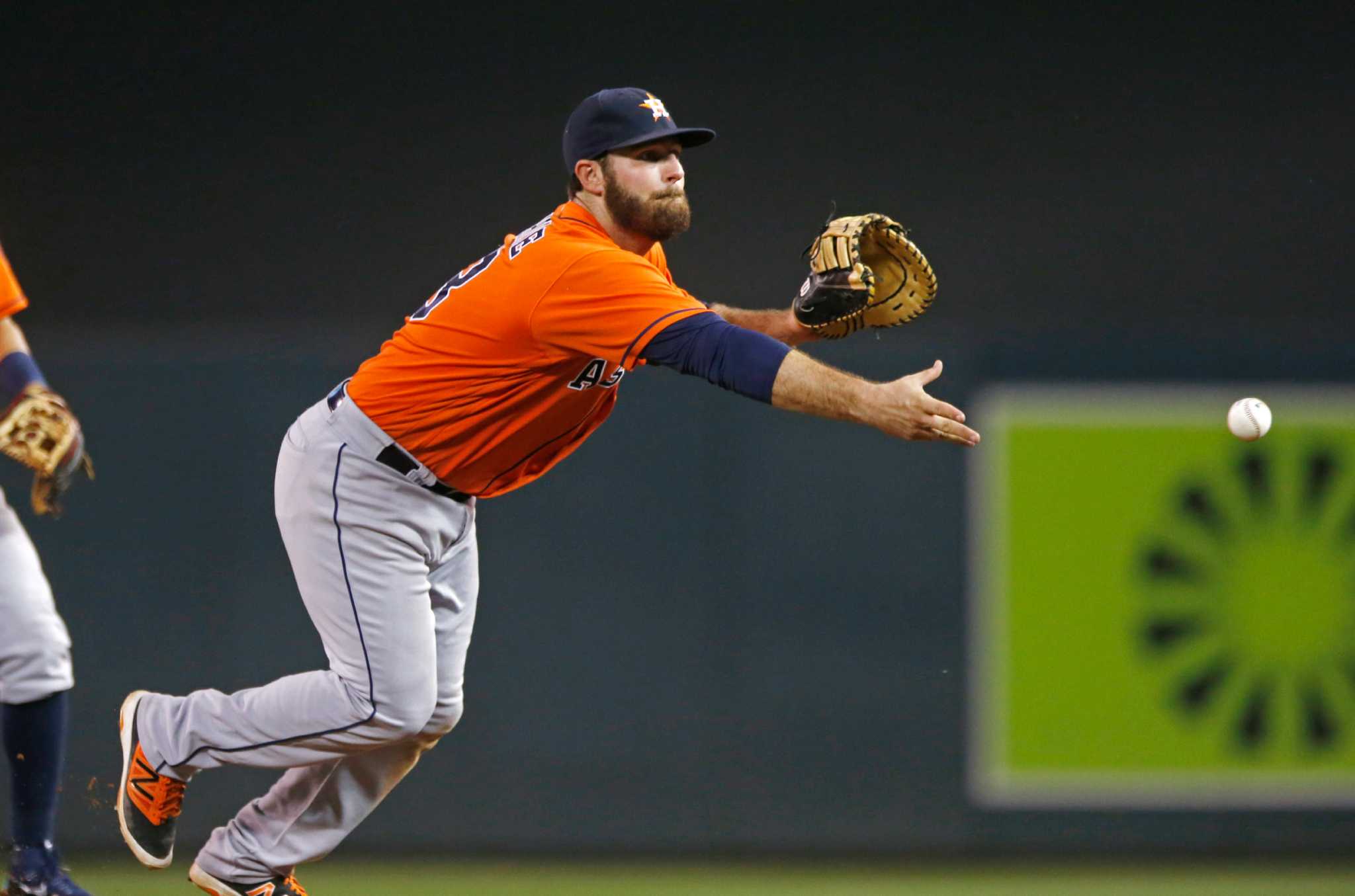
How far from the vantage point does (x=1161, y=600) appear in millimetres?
5176

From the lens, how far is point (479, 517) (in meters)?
5.24

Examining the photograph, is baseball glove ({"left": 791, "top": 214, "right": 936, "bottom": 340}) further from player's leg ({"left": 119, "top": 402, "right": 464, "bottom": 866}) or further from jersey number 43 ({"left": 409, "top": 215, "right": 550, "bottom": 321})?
player's leg ({"left": 119, "top": 402, "right": 464, "bottom": 866})

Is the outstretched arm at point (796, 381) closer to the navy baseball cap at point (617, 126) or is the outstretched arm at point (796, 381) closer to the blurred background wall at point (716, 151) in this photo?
the navy baseball cap at point (617, 126)

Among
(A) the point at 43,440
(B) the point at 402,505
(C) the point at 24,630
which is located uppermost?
(A) the point at 43,440

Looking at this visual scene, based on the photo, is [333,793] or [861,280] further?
[333,793]

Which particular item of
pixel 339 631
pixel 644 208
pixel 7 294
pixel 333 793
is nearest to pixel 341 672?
pixel 339 631

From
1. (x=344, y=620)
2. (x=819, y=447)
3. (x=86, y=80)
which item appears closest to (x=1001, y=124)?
(x=819, y=447)

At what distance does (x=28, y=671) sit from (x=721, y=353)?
1.48 meters

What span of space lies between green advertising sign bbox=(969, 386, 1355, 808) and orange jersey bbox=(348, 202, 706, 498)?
1962 mm

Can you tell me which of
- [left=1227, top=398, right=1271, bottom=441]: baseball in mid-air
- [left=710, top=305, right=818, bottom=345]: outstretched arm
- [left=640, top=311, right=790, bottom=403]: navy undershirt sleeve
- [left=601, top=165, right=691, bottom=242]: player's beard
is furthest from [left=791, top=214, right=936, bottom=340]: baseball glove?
[left=1227, top=398, right=1271, bottom=441]: baseball in mid-air

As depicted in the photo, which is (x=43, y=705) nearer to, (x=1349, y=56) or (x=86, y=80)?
(x=86, y=80)

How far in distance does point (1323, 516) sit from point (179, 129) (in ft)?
15.6

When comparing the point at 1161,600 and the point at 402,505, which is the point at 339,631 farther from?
the point at 1161,600

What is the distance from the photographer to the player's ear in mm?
3530
